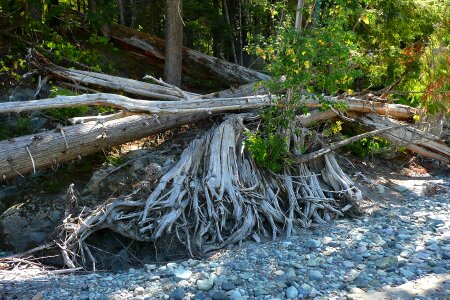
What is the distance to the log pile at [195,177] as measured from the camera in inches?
267

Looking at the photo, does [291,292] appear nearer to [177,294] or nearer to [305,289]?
[305,289]

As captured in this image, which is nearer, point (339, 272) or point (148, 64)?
point (339, 272)

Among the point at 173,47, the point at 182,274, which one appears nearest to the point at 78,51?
the point at 173,47

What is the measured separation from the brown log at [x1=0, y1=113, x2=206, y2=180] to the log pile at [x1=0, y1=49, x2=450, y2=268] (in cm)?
2

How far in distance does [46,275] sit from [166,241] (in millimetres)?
1619

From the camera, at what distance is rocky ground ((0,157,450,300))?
5.15m

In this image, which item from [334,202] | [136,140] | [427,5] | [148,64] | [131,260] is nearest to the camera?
[131,260]

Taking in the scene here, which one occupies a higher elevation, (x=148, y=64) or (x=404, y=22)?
(x=404, y=22)

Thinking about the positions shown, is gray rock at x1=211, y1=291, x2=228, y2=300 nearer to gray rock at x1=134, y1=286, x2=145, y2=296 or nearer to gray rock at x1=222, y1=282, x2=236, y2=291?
gray rock at x1=222, y1=282, x2=236, y2=291

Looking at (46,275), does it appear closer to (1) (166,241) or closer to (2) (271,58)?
(1) (166,241)

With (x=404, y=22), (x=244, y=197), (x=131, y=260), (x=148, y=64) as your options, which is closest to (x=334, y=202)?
(x=244, y=197)

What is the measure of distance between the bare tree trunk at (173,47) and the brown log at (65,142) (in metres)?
2.52

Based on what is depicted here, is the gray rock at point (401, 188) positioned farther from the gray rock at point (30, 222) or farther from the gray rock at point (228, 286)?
the gray rock at point (30, 222)

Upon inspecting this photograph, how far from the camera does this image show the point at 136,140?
30.6ft
